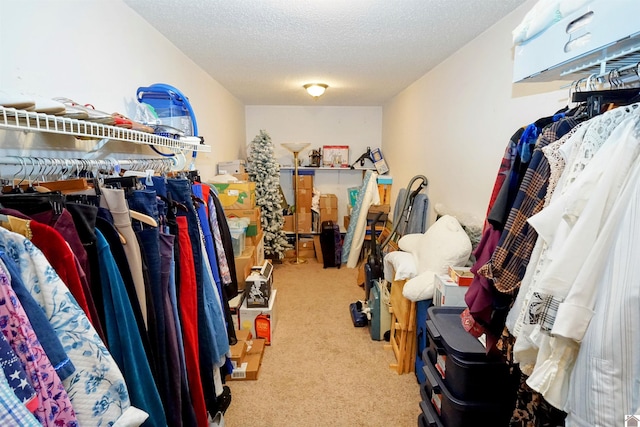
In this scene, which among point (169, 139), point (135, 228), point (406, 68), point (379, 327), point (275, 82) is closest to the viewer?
point (135, 228)

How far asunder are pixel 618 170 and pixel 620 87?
0.41 metres

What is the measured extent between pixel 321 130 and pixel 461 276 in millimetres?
3614

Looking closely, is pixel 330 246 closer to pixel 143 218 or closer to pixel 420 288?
pixel 420 288

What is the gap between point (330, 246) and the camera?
423 centimetres

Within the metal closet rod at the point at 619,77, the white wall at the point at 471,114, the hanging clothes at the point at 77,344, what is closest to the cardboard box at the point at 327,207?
the white wall at the point at 471,114

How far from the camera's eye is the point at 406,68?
2871mm

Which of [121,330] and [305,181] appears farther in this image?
[305,181]

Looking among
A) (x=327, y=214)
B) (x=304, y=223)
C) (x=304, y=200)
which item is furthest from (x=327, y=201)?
(x=304, y=223)

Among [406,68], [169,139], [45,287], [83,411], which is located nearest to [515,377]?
[83,411]

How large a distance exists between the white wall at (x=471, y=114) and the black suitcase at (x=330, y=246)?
1400 millimetres

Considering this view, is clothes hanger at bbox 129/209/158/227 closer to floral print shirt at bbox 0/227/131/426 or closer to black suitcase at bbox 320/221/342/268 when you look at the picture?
floral print shirt at bbox 0/227/131/426

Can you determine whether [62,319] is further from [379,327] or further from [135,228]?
[379,327]

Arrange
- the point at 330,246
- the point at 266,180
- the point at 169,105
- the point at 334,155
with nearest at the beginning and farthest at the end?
the point at 169,105, the point at 266,180, the point at 330,246, the point at 334,155

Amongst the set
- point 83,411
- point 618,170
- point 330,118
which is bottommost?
point 83,411
